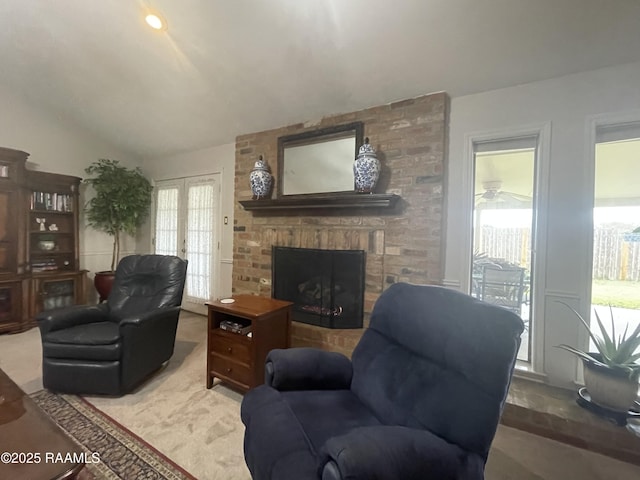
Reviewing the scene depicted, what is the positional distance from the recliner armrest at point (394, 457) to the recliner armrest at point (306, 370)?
57 cm

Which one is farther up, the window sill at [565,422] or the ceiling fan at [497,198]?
the ceiling fan at [497,198]

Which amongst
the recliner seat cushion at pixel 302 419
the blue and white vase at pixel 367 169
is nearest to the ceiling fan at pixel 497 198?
the blue and white vase at pixel 367 169

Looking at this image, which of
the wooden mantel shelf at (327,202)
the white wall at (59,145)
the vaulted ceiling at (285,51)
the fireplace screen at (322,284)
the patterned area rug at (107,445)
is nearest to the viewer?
the patterned area rug at (107,445)

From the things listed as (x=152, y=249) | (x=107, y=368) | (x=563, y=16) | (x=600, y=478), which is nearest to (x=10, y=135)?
(x=152, y=249)

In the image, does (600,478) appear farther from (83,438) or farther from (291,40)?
(291,40)

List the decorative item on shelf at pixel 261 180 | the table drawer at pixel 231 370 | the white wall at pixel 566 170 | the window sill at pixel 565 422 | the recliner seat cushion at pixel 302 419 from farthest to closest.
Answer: the decorative item on shelf at pixel 261 180, the table drawer at pixel 231 370, the white wall at pixel 566 170, the window sill at pixel 565 422, the recliner seat cushion at pixel 302 419

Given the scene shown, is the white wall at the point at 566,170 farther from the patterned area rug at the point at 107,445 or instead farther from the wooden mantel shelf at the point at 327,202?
the patterned area rug at the point at 107,445

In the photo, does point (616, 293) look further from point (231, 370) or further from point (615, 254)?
point (231, 370)

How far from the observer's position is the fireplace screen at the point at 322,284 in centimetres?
287

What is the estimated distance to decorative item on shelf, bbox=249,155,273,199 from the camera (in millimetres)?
3311

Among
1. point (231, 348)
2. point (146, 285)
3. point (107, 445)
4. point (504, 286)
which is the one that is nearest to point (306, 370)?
point (231, 348)

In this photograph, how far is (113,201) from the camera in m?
4.30

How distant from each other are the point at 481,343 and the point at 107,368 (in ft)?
7.69

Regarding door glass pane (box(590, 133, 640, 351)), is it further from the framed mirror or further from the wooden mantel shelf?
the framed mirror
